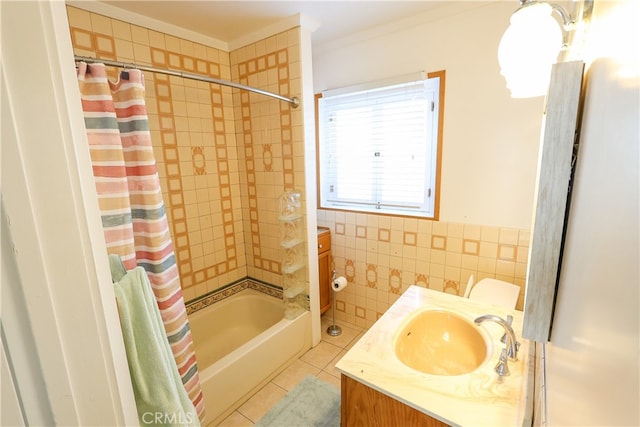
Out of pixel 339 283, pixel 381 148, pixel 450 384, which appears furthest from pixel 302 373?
pixel 381 148

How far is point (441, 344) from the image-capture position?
1.29 m

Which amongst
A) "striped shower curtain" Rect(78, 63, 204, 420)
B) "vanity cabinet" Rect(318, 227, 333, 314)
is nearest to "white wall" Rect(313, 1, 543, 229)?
"vanity cabinet" Rect(318, 227, 333, 314)

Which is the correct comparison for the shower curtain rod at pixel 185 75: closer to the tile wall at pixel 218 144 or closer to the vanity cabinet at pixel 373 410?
the tile wall at pixel 218 144

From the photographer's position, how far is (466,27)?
5.50 feet

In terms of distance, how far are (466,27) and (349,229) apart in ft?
5.15

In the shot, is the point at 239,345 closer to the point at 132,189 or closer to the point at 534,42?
the point at 132,189

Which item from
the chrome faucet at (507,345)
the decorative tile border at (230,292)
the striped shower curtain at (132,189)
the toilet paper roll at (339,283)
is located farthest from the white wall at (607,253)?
the decorative tile border at (230,292)

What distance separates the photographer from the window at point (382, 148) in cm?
193

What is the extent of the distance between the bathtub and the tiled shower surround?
0.19 m

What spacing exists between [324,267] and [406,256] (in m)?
0.69

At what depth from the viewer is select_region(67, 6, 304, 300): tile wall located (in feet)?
6.02

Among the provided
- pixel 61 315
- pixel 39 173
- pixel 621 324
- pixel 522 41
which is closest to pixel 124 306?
pixel 61 315

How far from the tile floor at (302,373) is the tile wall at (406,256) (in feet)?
0.70

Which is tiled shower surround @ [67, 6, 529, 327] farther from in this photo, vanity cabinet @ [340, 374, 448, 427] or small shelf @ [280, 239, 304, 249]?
vanity cabinet @ [340, 374, 448, 427]
